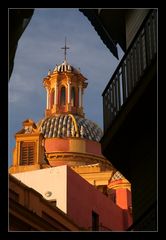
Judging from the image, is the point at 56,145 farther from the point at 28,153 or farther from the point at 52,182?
the point at 52,182

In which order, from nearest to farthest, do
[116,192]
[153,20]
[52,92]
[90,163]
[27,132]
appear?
[153,20], [116,192], [27,132], [90,163], [52,92]

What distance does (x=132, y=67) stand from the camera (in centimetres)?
898

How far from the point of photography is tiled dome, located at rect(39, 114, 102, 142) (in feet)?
171

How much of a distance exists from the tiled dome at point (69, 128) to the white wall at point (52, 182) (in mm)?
25037

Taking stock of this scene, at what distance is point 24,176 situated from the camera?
26.3 meters

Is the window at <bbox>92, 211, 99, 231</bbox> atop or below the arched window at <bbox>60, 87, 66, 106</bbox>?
below

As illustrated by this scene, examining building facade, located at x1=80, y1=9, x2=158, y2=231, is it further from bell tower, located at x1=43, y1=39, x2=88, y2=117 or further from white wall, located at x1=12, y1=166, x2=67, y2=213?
bell tower, located at x1=43, y1=39, x2=88, y2=117

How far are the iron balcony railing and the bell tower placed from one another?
49.7 meters

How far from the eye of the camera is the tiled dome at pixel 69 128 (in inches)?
2053

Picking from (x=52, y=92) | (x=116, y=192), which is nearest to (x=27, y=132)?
(x=116, y=192)

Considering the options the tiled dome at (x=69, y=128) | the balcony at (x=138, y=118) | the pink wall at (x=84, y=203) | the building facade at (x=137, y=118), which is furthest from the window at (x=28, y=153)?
the balcony at (x=138, y=118)

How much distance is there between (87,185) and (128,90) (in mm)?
18099

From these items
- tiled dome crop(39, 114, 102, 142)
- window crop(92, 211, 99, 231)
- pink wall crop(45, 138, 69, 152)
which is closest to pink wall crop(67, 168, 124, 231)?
window crop(92, 211, 99, 231)

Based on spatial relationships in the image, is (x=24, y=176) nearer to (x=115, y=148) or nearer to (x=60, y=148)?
(x=115, y=148)
